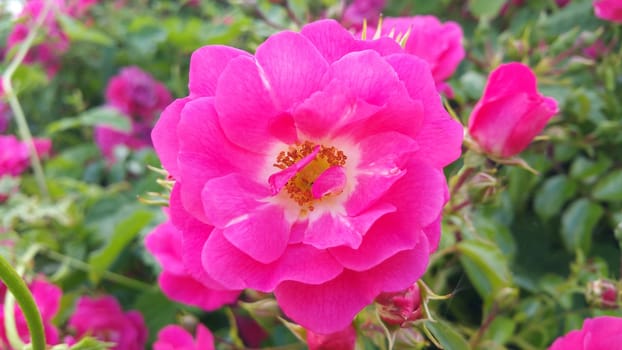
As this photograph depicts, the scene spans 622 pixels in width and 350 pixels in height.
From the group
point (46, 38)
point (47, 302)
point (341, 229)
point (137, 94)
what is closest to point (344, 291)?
point (341, 229)

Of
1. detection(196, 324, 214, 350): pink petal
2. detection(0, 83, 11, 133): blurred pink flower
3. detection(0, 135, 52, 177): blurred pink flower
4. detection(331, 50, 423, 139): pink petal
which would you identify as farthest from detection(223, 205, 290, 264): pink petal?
detection(0, 83, 11, 133): blurred pink flower

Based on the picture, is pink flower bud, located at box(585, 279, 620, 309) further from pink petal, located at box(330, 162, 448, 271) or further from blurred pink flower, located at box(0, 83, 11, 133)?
blurred pink flower, located at box(0, 83, 11, 133)

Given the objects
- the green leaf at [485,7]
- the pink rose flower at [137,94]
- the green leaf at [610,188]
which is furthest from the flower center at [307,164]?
the pink rose flower at [137,94]

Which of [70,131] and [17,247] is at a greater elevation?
[17,247]

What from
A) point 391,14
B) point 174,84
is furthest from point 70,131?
point 391,14

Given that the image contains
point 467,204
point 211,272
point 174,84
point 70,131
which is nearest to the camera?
point 211,272

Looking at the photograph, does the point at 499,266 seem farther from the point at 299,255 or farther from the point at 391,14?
the point at 391,14
